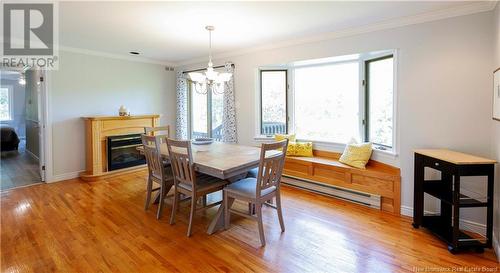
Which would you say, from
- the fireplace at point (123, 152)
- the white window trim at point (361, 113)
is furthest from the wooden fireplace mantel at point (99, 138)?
the white window trim at point (361, 113)

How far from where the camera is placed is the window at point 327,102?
4.14 m

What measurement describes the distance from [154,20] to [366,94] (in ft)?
10.3

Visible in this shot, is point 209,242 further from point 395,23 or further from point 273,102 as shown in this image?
point 395,23

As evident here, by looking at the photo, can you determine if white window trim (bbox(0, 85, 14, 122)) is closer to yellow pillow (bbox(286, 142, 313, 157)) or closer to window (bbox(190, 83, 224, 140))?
window (bbox(190, 83, 224, 140))

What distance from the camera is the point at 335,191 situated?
379 cm

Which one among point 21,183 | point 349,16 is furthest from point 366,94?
point 21,183

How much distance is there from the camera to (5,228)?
2879mm

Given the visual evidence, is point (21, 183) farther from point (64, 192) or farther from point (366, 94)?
point (366, 94)

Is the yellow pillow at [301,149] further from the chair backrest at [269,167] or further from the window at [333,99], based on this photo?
the chair backrest at [269,167]

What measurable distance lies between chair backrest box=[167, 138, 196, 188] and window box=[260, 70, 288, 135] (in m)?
2.40

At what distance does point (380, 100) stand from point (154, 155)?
3.19 m

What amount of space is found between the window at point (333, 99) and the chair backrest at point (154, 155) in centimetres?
230

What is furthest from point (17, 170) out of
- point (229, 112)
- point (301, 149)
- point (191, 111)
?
point (301, 149)

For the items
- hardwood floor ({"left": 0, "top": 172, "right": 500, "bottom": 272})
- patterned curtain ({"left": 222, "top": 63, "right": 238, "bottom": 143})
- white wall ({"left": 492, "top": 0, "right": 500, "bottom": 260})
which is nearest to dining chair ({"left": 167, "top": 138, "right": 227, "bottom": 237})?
hardwood floor ({"left": 0, "top": 172, "right": 500, "bottom": 272})
